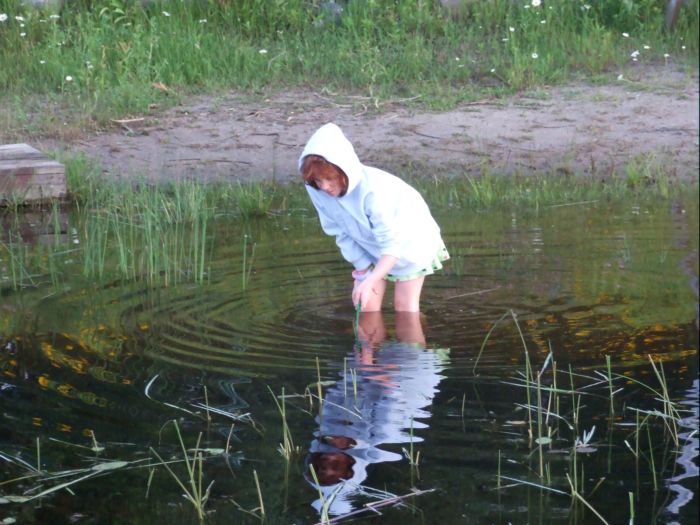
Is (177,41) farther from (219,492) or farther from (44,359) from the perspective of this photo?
(219,492)

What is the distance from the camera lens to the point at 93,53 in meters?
11.4

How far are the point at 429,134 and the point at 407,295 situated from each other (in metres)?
4.53

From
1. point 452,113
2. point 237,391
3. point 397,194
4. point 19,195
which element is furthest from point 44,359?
point 452,113

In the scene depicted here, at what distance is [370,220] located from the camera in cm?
543

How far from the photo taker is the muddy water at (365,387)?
130 inches

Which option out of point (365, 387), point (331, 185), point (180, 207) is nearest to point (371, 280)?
point (331, 185)

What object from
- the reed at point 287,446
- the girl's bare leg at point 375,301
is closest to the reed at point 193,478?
the reed at point 287,446

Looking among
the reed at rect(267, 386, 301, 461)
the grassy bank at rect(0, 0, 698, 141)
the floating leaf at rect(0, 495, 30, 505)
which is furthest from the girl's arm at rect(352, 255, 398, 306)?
the grassy bank at rect(0, 0, 698, 141)

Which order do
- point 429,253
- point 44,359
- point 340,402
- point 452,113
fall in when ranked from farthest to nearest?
point 452,113 → point 429,253 → point 44,359 → point 340,402

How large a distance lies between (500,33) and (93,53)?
4082 millimetres

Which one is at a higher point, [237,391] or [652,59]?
[652,59]

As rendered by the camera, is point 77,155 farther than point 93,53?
No

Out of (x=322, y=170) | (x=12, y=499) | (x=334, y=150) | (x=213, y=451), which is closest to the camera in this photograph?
(x=12, y=499)

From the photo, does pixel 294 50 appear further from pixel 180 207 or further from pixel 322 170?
pixel 322 170
